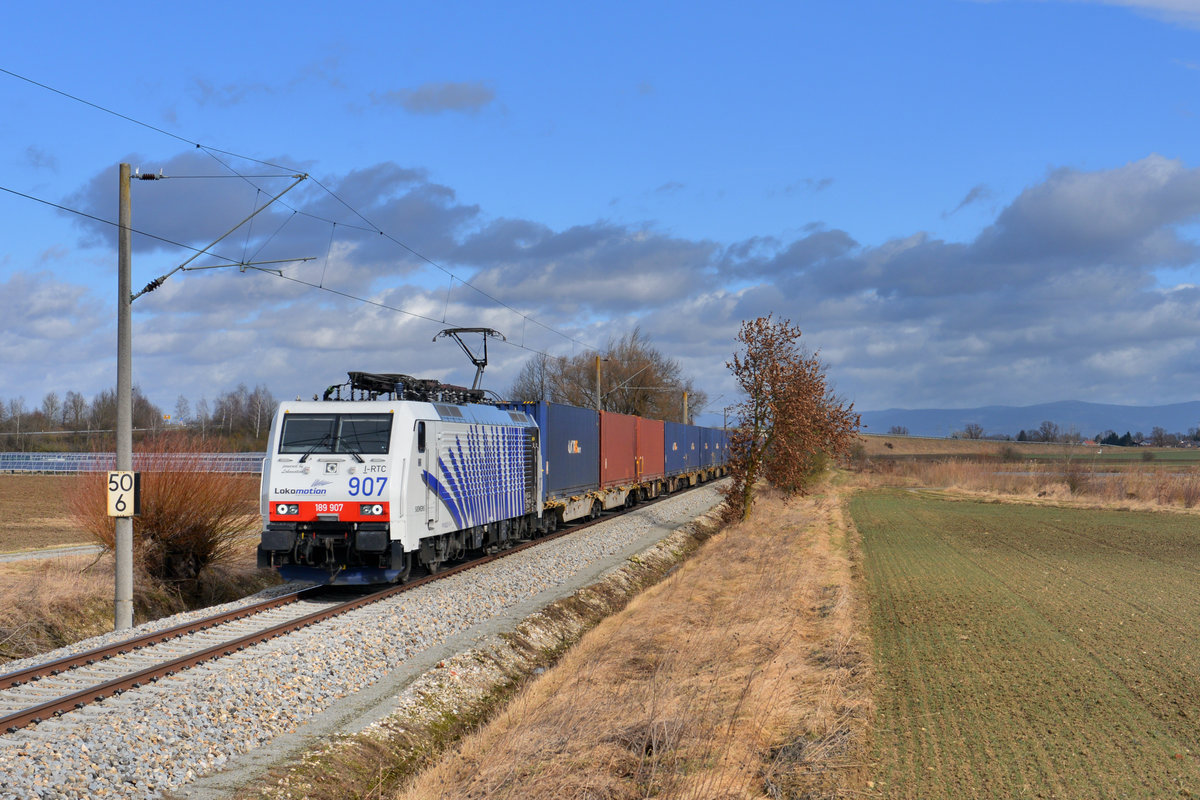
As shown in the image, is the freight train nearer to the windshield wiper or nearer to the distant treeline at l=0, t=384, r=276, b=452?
the windshield wiper

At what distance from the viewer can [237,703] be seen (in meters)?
8.41

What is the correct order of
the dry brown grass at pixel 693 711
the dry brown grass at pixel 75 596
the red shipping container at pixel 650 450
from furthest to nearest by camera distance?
1. the red shipping container at pixel 650 450
2. the dry brown grass at pixel 75 596
3. the dry brown grass at pixel 693 711

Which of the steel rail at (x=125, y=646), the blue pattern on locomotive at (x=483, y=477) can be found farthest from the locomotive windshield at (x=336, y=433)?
the steel rail at (x=125, y=646)

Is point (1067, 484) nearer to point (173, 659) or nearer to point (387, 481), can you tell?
point (387, 481)

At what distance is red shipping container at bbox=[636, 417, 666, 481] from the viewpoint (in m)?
35.8

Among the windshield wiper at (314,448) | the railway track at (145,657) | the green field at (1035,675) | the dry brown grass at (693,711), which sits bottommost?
the green field at (1035,675)

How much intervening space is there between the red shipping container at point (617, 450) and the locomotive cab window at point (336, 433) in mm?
14917

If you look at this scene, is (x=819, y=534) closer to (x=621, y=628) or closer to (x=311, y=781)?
(x=621, y=628)

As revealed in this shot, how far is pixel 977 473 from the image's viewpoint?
61.1 meters

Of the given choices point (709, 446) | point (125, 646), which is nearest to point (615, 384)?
point (709, 446)

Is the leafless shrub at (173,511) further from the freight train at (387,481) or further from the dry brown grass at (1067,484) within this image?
the dry brown grass at (1067,484)

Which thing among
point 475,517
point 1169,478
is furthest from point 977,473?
point 475,517

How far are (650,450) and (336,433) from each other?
77.8 feet

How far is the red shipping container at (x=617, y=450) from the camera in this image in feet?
98.7
